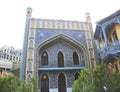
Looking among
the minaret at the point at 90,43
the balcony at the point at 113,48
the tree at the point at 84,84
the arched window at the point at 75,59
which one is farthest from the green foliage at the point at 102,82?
the arched window at the point at 75,59

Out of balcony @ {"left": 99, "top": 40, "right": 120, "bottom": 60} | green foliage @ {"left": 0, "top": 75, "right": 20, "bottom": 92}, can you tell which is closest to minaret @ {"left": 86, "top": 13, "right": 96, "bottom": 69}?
balcony @ {"left": 99, "top": 40, "right": 120, "bottom": 60}

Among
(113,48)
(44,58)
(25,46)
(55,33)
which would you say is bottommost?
(44,58)

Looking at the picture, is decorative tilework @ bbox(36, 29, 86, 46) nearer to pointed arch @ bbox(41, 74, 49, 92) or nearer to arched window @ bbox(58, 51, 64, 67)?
arched window @ bbox(58, 51, 64, 67)

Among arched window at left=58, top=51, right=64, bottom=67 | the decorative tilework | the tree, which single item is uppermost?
the decorative tilework

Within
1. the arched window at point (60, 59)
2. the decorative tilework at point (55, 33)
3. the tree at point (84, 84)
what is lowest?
the tree at point (84, 84)

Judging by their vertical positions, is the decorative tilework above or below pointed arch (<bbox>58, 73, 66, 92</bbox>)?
above

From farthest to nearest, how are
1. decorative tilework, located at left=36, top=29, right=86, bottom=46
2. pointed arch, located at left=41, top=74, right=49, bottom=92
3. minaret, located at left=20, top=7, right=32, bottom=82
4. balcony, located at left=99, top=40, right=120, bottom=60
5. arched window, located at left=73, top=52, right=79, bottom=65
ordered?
arched window, located at left=73, top=52, right=79, bottom=65
decorative tilework, located at left=36, top=29, right=86, bottom=46
pointed arch, located at left=41, top=74, right=49, bottom=92
minaret, located at left=20, top=7, right=32, bottom=82
balcony, located at left=99, top=40, right=120, bottom=60

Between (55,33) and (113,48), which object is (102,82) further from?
(55,33)

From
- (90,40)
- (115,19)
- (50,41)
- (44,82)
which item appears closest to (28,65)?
(44,82)

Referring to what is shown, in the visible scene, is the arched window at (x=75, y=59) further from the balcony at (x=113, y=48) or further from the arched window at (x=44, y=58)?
the balcony at (x=113, y=48)

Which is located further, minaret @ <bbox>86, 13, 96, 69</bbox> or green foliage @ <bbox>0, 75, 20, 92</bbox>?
minaret @ <bbox>86, 13, 96, 69</bbox>

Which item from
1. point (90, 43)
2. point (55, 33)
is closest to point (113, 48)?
point (90, 43)

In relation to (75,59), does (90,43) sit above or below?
above

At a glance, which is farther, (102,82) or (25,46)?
(25,46)
